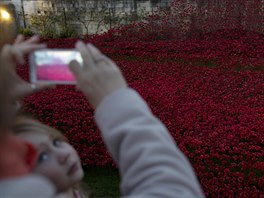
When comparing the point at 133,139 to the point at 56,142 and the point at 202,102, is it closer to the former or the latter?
the point at 56,142

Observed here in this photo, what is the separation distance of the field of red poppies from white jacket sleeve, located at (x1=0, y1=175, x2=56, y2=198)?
292 centimetres

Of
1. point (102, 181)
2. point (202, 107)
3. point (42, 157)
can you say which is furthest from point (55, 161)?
point (202, 107)

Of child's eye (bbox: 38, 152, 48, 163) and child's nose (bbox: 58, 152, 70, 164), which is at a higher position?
child's eye (bbox: 38, 152, 48, 163)

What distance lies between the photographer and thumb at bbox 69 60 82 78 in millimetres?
958

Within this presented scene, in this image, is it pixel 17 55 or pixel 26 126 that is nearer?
pixel 17 55

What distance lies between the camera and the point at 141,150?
88 cm

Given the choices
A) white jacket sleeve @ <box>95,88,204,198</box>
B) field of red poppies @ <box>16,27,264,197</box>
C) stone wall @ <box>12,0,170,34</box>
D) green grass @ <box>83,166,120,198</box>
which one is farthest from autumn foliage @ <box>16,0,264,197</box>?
stone wall @ <box>12,0,170,34</box>

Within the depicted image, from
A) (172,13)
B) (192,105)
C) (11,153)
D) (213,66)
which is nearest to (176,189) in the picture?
(11,153)

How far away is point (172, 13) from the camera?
12648 mm

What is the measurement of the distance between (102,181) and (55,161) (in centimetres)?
311

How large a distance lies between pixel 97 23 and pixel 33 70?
46.5 ft

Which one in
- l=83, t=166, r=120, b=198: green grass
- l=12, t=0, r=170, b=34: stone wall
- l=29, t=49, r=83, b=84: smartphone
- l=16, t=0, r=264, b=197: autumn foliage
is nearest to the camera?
l=29, t=49, r=83, b=84: smartphone

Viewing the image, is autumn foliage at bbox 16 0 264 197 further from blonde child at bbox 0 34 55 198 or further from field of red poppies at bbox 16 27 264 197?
blonde child at bbox 0 34 55 198

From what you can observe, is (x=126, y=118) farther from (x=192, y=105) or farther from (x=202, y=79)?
(x=202, y=79)
